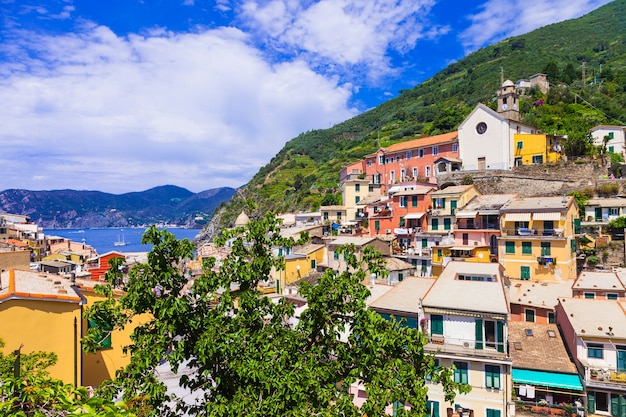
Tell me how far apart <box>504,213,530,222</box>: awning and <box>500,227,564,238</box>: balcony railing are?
708mm

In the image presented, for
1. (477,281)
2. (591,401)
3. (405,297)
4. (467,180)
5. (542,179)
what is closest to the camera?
(591,401)

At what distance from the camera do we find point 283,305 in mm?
7695

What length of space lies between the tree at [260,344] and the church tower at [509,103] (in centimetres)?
4464

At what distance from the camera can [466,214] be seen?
1273 inches

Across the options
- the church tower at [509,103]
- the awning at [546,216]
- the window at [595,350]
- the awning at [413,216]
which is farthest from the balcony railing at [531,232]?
the church tower at [509,103]

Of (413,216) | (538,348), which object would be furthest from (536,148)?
(538,348)

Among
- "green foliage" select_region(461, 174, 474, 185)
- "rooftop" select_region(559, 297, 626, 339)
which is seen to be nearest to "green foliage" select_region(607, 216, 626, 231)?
"green foliage" select_region(461, 174, 474, 185)

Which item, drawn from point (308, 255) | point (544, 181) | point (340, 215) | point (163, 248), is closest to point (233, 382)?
point (163, 248)

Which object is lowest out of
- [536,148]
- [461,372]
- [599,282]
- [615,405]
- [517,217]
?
[615,405]

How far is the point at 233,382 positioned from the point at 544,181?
4107 cm

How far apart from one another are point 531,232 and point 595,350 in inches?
477

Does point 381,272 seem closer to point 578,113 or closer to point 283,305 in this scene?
point 283,305

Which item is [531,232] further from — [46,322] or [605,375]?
[46,322]

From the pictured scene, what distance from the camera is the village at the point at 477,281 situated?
16.3 m
